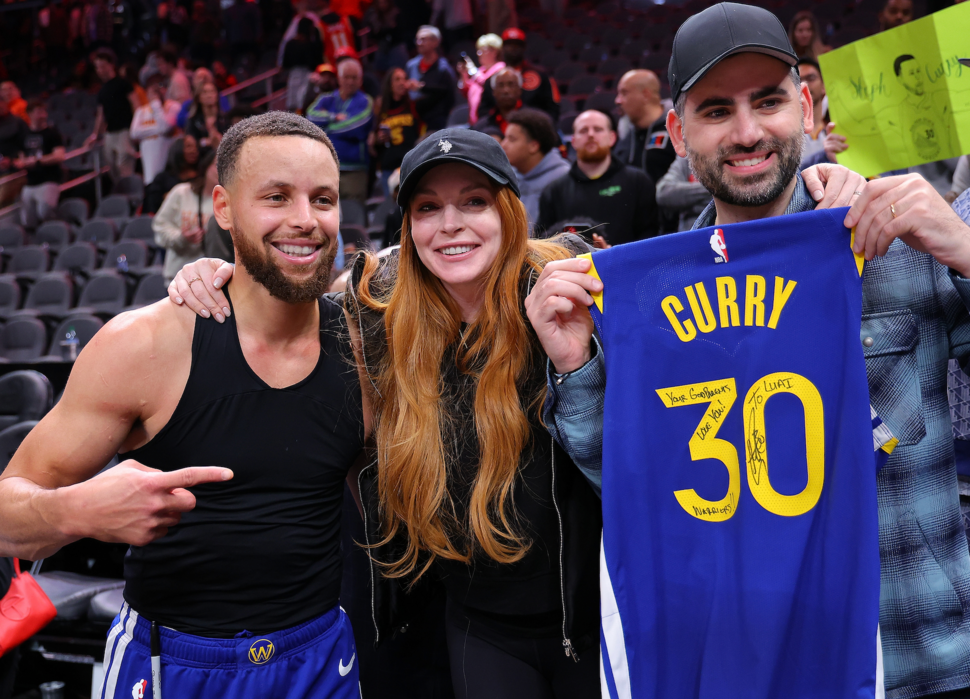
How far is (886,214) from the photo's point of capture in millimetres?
1505

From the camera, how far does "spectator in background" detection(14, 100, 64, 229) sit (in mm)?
10391

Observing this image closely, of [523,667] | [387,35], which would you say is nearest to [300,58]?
[387,35]

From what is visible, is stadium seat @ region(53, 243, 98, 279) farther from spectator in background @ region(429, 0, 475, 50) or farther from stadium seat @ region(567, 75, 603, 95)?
stadium seat @ region(567, 75, 603, 95)

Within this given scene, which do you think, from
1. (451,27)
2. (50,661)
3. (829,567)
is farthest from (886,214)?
(451,27)

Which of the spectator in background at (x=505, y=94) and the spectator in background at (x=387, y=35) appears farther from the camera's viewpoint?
the spectator in background at (x=387, y=35)

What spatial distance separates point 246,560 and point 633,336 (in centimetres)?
109

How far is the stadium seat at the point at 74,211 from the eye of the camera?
10.1 m

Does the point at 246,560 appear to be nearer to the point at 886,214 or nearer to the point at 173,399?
the point at 173,399

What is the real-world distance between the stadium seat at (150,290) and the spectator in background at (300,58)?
380 centimetres

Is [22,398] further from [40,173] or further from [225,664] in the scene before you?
[40,173]

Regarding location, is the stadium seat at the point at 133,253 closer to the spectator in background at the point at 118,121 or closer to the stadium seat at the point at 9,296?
the stadium seat at the point at 9,296

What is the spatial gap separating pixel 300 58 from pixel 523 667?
31.7ft

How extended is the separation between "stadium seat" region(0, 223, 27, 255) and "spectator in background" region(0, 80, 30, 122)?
9.43ft

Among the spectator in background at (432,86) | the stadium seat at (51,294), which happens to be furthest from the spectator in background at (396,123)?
the stadium seat at (51,294)
